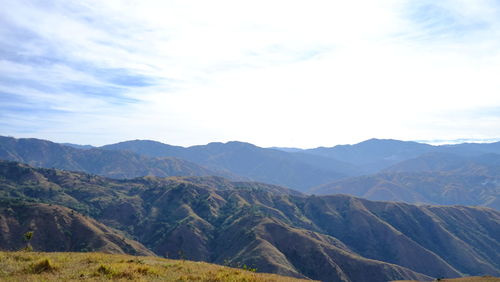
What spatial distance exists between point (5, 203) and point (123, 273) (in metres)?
173

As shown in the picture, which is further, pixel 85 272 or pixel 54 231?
pixel 54 231

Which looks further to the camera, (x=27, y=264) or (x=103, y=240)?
(x=103, y=240)

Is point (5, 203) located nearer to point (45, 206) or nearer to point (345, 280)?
point (45, 206)

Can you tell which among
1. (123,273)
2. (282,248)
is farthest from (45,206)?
(123,273)

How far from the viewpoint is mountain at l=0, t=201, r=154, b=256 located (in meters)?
137

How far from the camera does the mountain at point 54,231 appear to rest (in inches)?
5404

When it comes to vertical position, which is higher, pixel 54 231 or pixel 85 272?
pixel 85 272

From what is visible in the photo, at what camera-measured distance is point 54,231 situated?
145000 mm

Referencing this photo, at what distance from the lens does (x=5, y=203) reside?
153750mm

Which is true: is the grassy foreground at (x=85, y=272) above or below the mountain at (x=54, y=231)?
above

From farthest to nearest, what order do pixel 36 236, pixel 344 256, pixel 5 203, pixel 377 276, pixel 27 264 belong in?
pixel 344 256
pixel 377 276
pixel 5 203
pixel 36 236
pixel 27 264

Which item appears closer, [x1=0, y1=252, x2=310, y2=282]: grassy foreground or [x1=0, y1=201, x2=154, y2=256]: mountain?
[x1=0, y1=252, x2=310, y2=282]: grassy foreground

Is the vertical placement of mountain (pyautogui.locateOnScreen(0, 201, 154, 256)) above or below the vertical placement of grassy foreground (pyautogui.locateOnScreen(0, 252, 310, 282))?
below

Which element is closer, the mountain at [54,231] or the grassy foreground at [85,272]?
the grassy foreground at [85,272]
